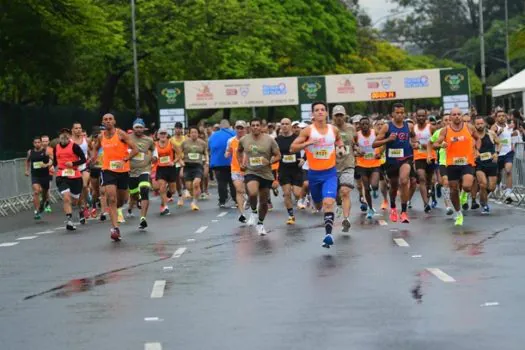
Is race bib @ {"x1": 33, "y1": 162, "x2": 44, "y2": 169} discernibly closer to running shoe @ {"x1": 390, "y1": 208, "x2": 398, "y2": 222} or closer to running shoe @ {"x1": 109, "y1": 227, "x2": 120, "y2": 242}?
running shoe @ {"x1": 109, "y1": 227, "x2": 120, "y2": 242}

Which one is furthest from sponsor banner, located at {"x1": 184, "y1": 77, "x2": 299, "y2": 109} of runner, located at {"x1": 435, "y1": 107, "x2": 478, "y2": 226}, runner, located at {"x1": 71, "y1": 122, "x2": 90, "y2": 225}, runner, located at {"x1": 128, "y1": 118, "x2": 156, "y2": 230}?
runner, located at {"x1": 435, "y1": 107, "x2": 478, "y2": 226}

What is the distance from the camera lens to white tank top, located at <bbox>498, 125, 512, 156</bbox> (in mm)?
28952

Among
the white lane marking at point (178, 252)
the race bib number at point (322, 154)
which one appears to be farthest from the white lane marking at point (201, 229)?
the race bib number at point (322, 154)

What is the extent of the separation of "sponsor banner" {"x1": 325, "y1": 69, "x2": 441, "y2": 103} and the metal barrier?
22.0 metres

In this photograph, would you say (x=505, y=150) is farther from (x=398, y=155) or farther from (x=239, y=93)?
(x=239, y=93)

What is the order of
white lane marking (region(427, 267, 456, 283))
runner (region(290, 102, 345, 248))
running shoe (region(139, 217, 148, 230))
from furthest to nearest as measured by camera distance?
1. running shoe (region(139, 217, 148, 230))
2. runner (region(290, 102, 345, 248))
3. white lane marking (region(427, 267, 456, 283))

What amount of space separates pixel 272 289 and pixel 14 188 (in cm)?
2114

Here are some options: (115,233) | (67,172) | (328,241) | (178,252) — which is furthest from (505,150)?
(178,252)

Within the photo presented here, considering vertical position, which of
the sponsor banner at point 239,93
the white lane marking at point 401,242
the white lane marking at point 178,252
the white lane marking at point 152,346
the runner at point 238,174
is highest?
the sponsor banner at point 239,93

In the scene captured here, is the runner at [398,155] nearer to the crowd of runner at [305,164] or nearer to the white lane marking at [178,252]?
the crowd of runner at [305,164]

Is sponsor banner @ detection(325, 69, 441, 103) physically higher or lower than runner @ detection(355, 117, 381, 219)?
higher

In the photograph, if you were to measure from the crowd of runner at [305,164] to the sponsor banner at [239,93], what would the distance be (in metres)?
18.8

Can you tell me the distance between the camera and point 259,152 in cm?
2164

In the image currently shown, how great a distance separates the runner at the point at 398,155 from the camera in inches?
878
